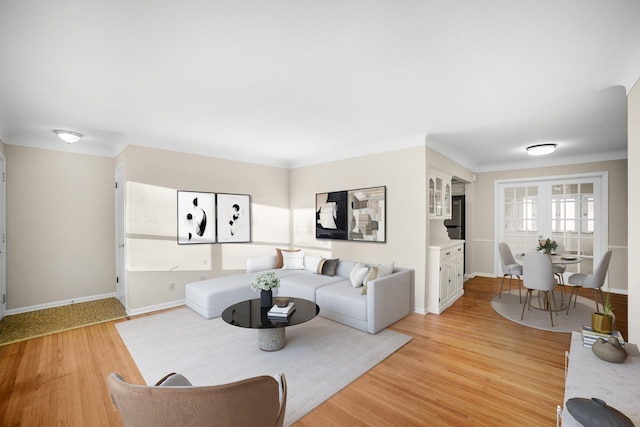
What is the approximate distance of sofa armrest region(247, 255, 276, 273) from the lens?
4.98m

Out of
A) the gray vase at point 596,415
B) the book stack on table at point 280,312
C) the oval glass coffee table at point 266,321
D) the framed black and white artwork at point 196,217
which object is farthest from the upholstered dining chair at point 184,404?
the framed black and white artwork at point 196,217

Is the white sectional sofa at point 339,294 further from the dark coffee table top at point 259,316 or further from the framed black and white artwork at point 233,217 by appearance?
the framed black and white artwork at point 233,217

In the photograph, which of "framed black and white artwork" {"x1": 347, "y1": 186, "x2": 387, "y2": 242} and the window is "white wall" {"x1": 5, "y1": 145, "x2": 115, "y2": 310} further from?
the window

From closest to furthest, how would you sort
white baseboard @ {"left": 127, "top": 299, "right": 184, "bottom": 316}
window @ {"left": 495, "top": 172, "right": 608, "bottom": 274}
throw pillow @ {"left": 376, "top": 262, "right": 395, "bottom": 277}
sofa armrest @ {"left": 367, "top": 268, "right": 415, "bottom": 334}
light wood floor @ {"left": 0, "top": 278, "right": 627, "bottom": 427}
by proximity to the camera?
light wood floor @ {"left": 0, "top": 278, "right": 627, "bottom": 427} → sofa armrest @ {"left": 367, "top": 268, "right": 415, "bottom": 334} → throw pillow @ {"left": 376, "top": 262, "right": 395, "bottom": 277} → white baseboard @ {"left": 127, "top": 299, "right": 184, "bottom": 316} → window @ {"left": 495, "top": 172, "right": 608, "bottom": 274}

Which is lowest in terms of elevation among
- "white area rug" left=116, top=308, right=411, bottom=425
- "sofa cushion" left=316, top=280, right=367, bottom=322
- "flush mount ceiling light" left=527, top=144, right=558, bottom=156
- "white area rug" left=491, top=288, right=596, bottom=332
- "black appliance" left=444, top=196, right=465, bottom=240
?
"white area rug" left=491, top=288, right=596, bottom=332

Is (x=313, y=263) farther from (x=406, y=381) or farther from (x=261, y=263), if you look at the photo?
(x=406, y=381)

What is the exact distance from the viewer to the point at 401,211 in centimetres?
426

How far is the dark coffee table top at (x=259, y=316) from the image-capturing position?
279 cm

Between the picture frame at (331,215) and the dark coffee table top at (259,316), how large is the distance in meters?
1.90

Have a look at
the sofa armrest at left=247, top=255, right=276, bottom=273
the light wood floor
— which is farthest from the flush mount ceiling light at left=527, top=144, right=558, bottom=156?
the sofa armrest at left=247, top=255, right=276, bottom=273

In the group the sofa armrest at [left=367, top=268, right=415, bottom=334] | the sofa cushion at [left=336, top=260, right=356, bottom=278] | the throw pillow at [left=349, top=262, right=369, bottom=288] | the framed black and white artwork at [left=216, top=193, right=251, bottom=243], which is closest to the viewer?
the sofa armrest at [left=367, top=268, right=415, bottom=334]

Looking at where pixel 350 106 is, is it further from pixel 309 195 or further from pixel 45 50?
pixel 309 195

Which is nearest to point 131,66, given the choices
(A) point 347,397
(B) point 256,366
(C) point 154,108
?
(C) point 154,108

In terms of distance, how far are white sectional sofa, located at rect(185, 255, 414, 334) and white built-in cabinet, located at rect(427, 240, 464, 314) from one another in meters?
0.30
